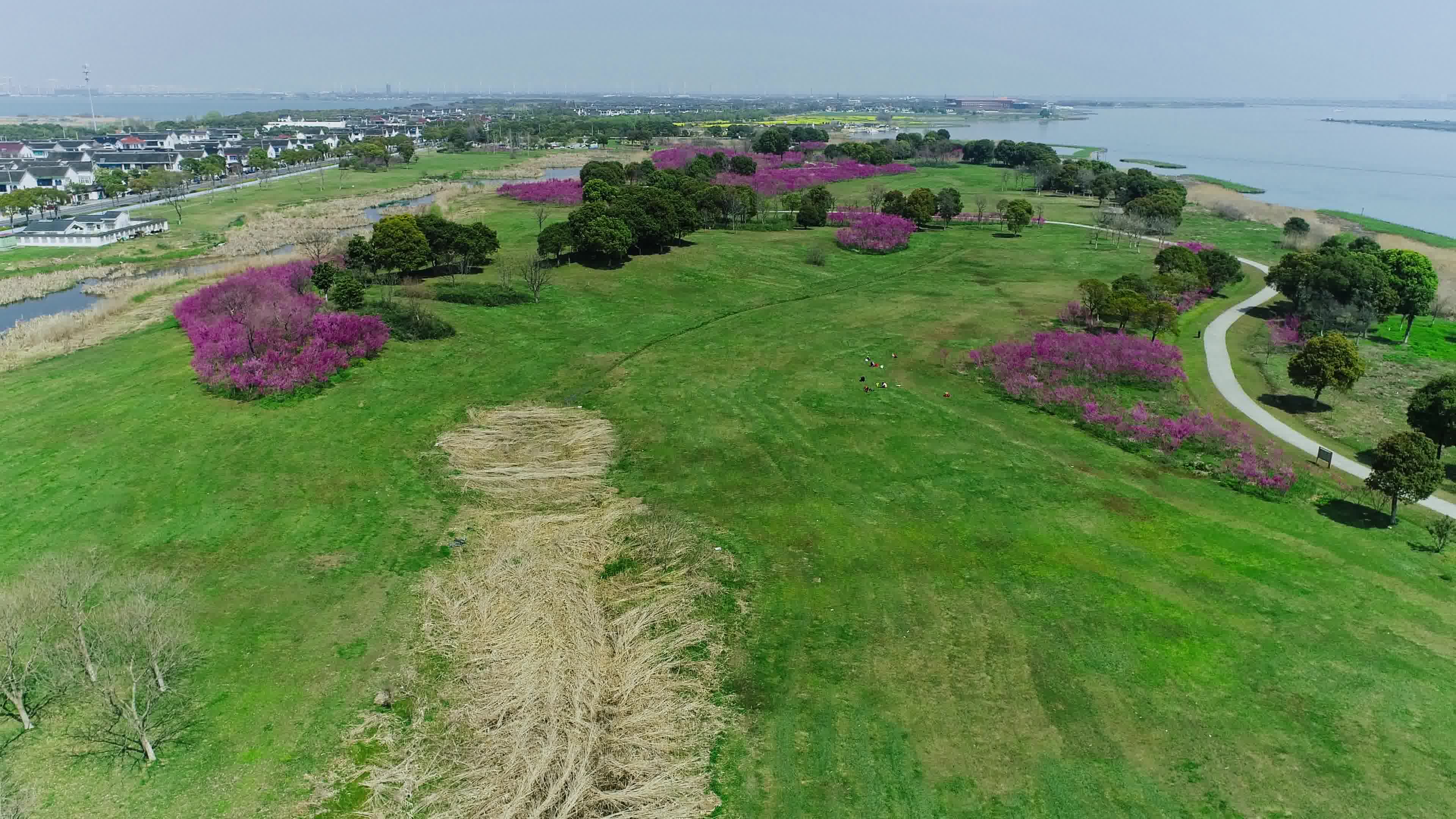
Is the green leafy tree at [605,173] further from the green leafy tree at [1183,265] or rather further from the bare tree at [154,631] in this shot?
the bare tree at [154,631]

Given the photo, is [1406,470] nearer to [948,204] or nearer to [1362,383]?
[1362,383]

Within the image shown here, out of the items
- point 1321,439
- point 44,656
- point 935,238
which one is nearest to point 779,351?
point 1321,439

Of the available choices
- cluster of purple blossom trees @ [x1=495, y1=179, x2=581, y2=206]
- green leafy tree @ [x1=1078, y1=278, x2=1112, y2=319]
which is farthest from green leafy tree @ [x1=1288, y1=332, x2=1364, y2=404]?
cluster of purple blossom trees @ [x1=495, y1=179, x2=581, y2=206]

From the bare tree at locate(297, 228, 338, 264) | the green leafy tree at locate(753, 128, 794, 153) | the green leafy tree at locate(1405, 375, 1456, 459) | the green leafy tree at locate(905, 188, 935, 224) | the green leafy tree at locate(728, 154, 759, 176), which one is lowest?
the green leafy tree at locate(1405, 375, 1456, 459)

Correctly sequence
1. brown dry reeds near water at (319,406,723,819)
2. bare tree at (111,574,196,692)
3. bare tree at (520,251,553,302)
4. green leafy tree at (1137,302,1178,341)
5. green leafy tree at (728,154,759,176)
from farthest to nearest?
green leafy tree at (728,154,759,176) < bare tree at (520,251,553,302) < green leafy tree at (1137,302,1178,341) < bare tree at (111,574,196,692) < brown dry reeds near water at (319,406,723,819)

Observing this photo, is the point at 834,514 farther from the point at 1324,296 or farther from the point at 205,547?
the point at 1324,296

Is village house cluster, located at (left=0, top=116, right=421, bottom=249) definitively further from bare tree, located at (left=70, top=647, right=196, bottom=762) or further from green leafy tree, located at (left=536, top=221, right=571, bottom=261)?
bare tree, located at (left=70, top=647, right=196, bottom=762)
